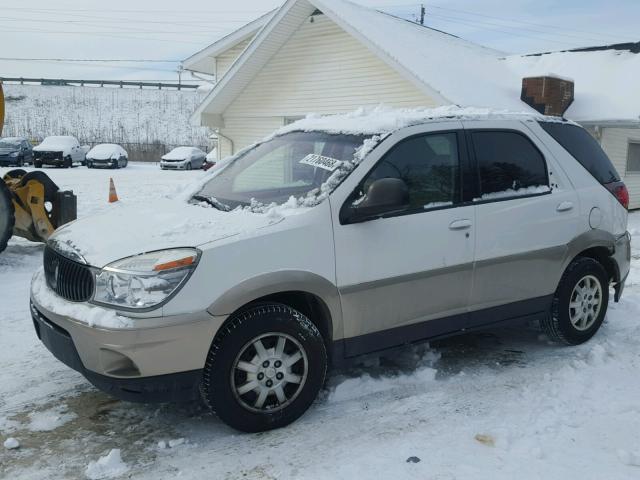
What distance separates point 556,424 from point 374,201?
172 cm

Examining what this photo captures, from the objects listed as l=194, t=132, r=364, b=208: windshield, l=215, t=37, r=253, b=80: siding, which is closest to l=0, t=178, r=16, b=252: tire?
l=194, t=132, r=364, b=208: windshield

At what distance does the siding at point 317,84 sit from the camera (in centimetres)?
1381

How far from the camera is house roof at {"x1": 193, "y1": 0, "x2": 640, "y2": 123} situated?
12547 mm

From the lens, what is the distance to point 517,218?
434 cm

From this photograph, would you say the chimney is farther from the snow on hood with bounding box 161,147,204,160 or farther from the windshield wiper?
the snow on hood with bounding box 161,147,204,160

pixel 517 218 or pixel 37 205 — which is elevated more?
pixel 517 218

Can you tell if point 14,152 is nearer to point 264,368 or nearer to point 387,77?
point 387,77

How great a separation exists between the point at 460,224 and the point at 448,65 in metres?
11.0

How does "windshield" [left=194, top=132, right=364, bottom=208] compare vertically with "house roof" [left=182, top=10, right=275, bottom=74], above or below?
below

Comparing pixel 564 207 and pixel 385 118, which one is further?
pixel 564 207

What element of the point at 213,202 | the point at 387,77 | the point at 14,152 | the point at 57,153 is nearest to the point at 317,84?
the point at 387,77

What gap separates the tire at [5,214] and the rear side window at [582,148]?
6.53m

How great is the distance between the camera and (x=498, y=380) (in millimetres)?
4262

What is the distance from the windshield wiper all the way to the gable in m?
9.33
